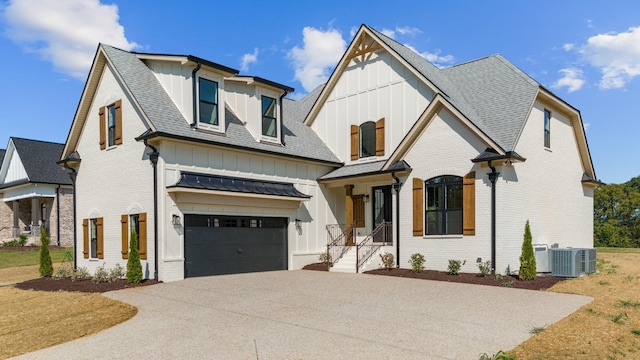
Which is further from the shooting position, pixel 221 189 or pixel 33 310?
pixel 221 189

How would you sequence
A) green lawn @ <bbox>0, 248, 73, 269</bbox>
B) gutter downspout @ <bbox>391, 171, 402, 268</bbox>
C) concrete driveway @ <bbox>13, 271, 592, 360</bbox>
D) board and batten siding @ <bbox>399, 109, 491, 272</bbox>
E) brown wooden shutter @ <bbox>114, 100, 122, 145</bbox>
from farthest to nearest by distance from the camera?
green lawn @ <bbox>0, 248, 73, 269</bbox> < gutter downspout @ <bbox>391, 171, 402, 268</bbox> < brown wooden shutter @ <bbox>114, 100, 122, 145</bbox> < board and batten siding @ <bbox>399, 109, 491, 272</bbox> < concrete driveway @ <bbox>13, 271, 592, 360</bbox>

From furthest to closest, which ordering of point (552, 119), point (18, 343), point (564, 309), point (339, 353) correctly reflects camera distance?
point (552, 119) < point (564, 309) < point (18, 343) < point (339, 353)

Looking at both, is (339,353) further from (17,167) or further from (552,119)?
(17,167)

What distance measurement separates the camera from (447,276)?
48.7ft

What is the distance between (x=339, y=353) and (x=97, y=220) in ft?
45.2

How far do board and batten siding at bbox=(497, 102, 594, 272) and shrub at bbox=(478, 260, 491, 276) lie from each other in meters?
0.40

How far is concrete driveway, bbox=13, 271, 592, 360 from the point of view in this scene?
704 centimetres

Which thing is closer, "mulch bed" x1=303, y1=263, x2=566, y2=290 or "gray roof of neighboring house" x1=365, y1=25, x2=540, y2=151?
"mulch bed" x1=303, y1=263, x2=566, y2=290

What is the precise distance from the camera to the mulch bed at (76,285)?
1362 centimetres

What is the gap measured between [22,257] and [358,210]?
18.3 meters

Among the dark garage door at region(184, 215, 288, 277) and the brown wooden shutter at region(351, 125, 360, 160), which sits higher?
the brown wooden shutter at region(351, 125, 360, 160)

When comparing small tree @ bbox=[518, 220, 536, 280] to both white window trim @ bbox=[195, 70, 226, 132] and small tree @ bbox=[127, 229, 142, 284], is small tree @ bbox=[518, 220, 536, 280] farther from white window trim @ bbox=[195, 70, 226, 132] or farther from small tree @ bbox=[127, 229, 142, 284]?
small tree @ bbox=[127, 229, 142, 284]

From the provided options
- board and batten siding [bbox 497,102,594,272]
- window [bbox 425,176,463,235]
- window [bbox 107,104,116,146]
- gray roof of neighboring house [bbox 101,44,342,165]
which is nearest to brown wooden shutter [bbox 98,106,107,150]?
window [bbox 107,104,116,146]

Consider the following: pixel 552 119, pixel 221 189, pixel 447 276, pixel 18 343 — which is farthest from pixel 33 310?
pixel 552 119
